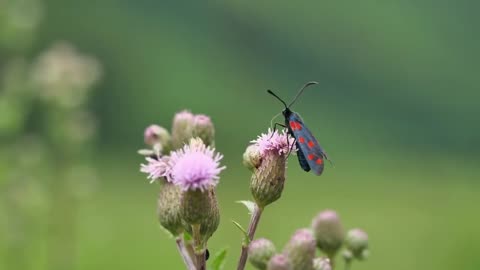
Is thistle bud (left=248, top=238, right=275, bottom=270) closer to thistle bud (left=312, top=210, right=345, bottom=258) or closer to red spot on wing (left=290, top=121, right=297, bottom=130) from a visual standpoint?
red spot on wing (left=290, top=121, right=297, bottom=130)

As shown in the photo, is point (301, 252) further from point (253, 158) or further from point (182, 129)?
point (182, 129)

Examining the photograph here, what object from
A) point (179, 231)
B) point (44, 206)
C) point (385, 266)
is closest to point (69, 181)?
point (44, 206)

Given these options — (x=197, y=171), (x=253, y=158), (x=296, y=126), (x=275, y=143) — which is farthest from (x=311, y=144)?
(x=197, y=171)

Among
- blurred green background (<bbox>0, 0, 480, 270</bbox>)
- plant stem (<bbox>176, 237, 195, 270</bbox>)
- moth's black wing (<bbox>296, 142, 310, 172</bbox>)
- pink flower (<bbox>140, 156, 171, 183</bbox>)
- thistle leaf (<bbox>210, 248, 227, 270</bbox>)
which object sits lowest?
plant stem (<bbox>176, 237, 195, 270</bbox>)

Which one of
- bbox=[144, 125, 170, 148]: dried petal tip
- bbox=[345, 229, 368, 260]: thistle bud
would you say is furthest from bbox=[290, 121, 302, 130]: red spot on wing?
bbox=[345, 229, 368, 260]: thistle bud

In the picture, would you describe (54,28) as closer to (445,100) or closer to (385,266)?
(445,100)
